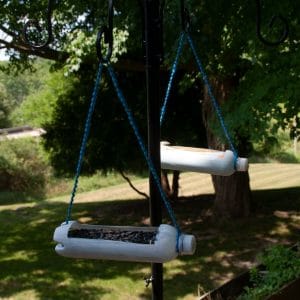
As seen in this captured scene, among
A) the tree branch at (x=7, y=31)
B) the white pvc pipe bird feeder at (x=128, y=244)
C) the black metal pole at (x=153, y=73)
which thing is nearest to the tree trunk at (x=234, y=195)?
the tree branch at (x=7, y=31)

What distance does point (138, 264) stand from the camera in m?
7.13

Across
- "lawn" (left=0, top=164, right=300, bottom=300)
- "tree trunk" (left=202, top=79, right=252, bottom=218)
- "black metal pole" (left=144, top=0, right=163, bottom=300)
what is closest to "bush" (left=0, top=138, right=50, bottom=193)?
"lawn" (left=0, top=164, right=300, bottom=300)

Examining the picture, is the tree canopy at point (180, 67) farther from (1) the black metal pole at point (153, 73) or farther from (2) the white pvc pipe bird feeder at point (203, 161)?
(1) the black metal pole at point (153, 73)

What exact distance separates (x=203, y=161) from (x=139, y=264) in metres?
5.20

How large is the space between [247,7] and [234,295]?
9.44ft

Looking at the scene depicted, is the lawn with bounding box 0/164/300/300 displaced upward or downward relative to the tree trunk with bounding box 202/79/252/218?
downward

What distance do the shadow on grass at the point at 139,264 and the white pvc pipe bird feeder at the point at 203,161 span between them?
9.73 feet

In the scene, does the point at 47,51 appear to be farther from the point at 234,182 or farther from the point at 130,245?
the point at 130,245

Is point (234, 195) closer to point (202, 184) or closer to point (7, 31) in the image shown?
point (7, 31)

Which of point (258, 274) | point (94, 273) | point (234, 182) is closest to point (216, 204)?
point (234, 182)

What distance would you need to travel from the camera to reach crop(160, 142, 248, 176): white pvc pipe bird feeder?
216 cm

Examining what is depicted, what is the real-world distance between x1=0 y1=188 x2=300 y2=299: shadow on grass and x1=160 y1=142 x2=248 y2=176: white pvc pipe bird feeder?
297cm

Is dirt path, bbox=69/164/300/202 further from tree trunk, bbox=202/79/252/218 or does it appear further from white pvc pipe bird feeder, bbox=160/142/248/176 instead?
white pvc pipe bird feeder, bbox=160/142/248/176

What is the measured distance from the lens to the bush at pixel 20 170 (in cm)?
1809
